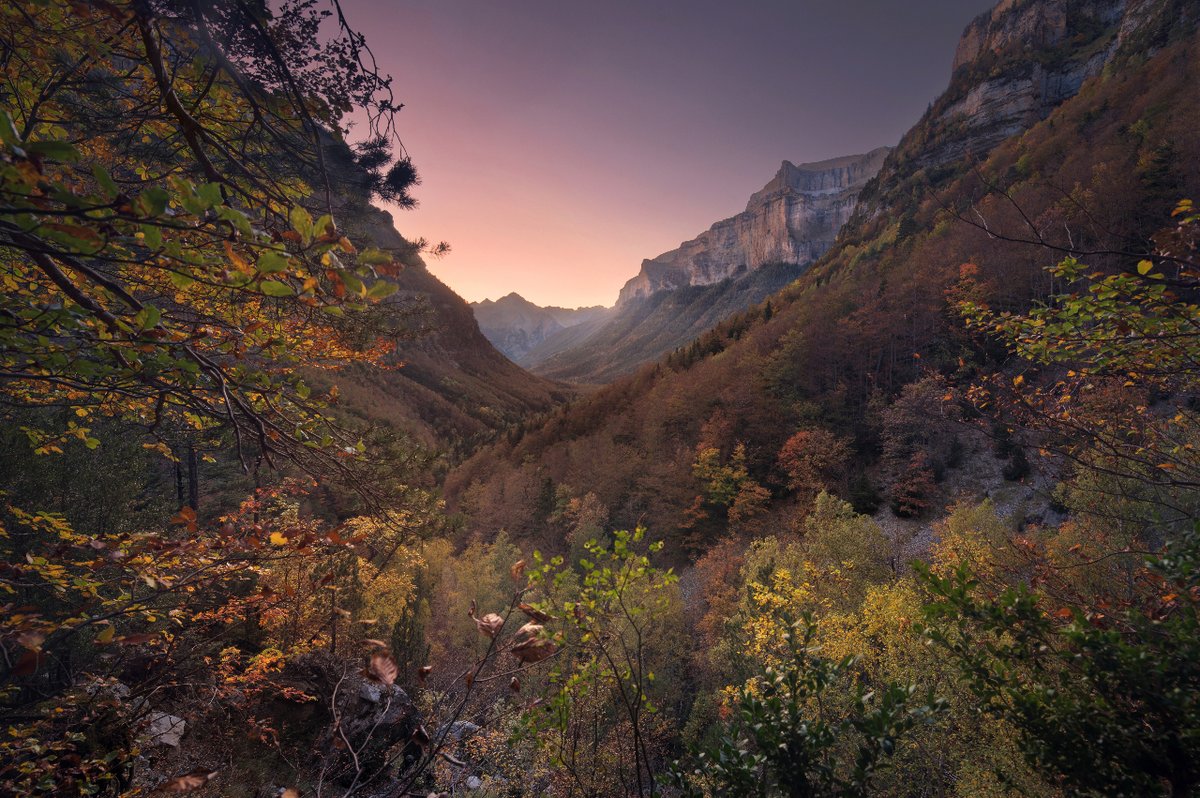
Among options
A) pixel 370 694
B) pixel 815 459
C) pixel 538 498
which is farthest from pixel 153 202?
pixel 538 498

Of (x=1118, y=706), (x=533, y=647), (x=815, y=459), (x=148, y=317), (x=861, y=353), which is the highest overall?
(x=148, y=317)

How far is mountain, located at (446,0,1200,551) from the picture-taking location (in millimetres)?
28906

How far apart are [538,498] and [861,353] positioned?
2925cm

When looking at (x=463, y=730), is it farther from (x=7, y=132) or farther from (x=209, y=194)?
(x=7, y=132)

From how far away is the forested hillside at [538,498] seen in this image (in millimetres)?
2316

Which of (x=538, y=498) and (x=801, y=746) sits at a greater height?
(x=801, y=746)

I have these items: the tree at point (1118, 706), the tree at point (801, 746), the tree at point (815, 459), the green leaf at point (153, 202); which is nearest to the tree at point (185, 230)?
the green leaf at point (153, 202)

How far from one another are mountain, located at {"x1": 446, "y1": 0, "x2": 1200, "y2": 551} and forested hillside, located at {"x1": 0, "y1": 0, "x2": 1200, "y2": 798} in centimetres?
38

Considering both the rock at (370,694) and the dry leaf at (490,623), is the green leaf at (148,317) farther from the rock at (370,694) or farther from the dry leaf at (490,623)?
the rock at (370,694)

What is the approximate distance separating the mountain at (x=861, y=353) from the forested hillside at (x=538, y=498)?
38 centimetres

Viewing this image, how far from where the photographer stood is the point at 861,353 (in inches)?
1432

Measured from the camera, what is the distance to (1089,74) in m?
82.6

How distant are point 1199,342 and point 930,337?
35.6m

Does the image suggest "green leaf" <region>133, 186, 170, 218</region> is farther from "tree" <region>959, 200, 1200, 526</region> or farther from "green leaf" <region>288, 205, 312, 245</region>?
"tree" <region>959, 200, 1200, 526</region>
